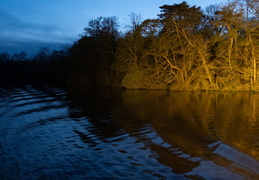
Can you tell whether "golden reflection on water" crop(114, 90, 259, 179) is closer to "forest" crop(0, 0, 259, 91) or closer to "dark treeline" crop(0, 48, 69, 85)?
"forest" crop(0, 0, 259, 91)

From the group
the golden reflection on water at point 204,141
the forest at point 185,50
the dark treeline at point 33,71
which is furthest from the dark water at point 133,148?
the dark treeline at point 33,71

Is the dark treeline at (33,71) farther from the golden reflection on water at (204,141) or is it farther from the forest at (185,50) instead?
the golden reflection on water at (204,141)

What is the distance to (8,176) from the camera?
6.12 metres

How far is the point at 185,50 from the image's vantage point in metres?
29.5

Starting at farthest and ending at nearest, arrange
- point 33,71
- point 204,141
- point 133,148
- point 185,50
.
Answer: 1. point 33,71
2. point 185,50
3. point 204,141
4. point 133,148

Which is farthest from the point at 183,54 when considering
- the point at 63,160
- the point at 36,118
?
the point at 63,160

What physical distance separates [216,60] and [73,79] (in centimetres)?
3261

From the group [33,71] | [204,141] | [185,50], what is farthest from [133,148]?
[33,71]

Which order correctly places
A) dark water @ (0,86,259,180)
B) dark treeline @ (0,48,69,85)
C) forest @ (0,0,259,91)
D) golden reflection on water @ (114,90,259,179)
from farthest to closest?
dark treeline @ (0,48,69,85), forest @ (0,0,259,91), golden reflection on water @ (114,90,259,179), dark water @ (0,86,259,180)

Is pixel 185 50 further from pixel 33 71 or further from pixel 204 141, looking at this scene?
pixel 33 71

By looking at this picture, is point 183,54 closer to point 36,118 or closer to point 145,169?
point 36,118

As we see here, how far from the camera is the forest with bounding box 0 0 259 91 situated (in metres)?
26.5

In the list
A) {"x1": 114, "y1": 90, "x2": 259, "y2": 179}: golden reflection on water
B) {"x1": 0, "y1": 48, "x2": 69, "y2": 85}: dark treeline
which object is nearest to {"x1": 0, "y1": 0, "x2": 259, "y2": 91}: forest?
{"x1": 114, "y1": 90, "x2": 259, "y2": 179}: golden reflection on water

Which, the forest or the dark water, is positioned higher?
the forest
